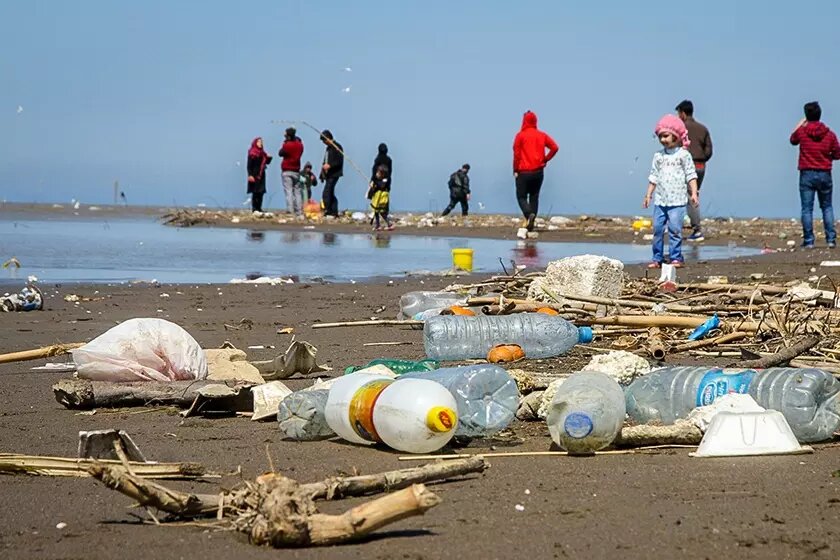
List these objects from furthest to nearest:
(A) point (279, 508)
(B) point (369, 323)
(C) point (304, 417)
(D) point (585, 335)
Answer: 1. (B) point (369, 323)
2. (D) point (585, 335)
3. (C) point (304, 417)
4. (A) point (279, 508)

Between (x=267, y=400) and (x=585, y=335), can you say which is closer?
(x=267, y=400)

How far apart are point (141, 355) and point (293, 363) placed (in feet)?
2.67

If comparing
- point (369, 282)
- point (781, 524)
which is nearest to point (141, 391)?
point (781, 524)

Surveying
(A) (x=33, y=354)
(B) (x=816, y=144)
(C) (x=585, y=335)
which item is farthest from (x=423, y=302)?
(B) (x=816, y=144)

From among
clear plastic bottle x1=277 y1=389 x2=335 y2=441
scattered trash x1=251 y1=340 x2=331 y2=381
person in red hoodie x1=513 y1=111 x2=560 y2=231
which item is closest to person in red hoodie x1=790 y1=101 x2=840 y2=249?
person in red hoodie x1=513 y1=111 x2=560 y2=231

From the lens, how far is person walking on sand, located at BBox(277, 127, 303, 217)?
27.4 m

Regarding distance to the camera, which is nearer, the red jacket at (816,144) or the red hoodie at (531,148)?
the red jacket at (816,144)

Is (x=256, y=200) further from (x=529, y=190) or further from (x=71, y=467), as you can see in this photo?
(x=71, y=467)

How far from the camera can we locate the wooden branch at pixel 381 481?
3328 mm

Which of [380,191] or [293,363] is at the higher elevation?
[380,191]

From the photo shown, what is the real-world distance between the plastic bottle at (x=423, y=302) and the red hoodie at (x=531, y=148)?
37.0 ft

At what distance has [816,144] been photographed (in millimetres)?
16656

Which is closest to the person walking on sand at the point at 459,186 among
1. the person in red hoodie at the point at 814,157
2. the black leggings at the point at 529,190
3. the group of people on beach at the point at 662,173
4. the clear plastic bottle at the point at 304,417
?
the group of people on beach at the point at 662,173

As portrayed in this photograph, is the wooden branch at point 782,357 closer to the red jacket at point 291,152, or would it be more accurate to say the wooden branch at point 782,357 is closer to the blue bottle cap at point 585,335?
the blue bottle cap at point 585,335
